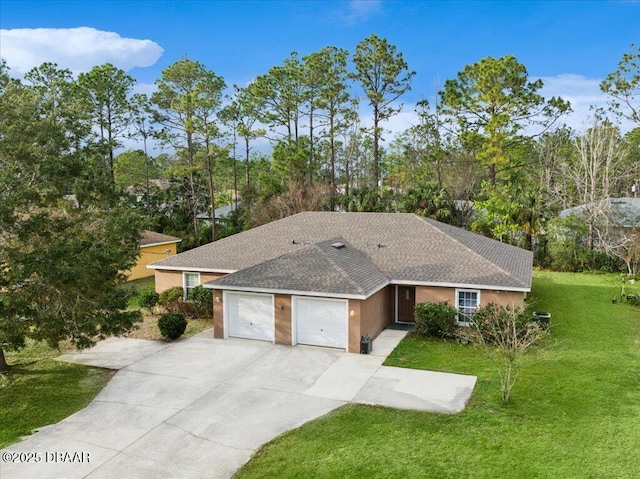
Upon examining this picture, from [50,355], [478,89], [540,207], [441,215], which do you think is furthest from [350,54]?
[50,355]

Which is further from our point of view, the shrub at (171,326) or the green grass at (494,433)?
the shrub at (171,326)

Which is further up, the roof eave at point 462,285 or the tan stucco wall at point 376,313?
the roof eave at point 462,285

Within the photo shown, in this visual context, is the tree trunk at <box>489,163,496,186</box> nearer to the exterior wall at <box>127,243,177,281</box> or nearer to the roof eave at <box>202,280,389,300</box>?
the roof eave at <box>202,280,389,300</box>

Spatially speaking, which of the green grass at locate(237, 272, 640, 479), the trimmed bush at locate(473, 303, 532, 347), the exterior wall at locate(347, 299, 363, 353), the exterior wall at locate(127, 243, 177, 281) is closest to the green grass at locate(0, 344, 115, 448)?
the green grass at locate(237, 272, 640, 479)

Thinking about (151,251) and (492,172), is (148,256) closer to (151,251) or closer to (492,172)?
(151,251)

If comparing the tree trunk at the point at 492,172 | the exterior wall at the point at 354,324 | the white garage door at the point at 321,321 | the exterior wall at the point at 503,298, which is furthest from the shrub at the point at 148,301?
the tree trunk at the point at 492,172

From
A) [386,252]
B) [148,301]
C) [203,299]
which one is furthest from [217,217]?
[386,252]

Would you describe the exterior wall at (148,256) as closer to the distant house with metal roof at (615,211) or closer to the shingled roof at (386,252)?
the shingled roof at (386,252)
